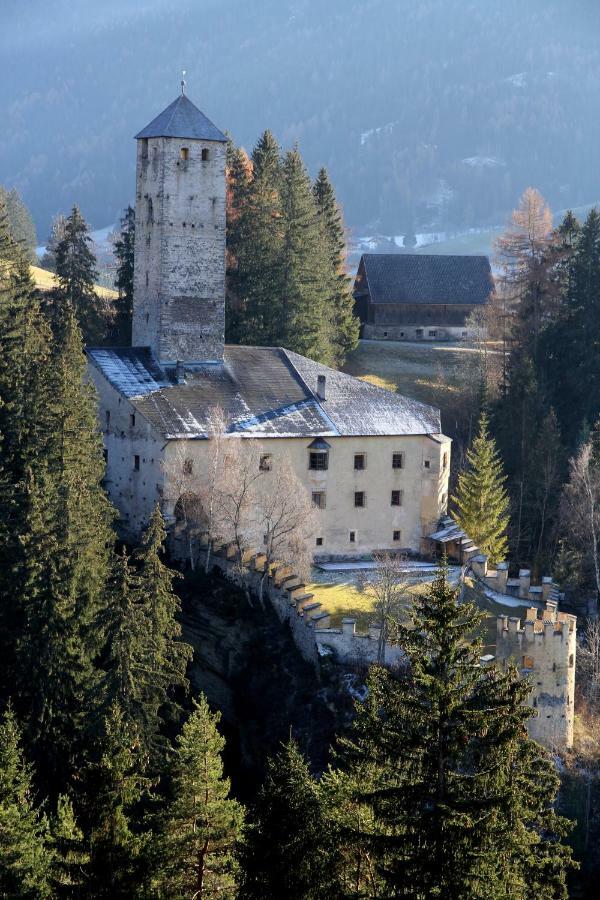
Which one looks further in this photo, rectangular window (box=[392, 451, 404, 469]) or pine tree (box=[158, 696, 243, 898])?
rectangular window (box=[392, 451, 404, 469])

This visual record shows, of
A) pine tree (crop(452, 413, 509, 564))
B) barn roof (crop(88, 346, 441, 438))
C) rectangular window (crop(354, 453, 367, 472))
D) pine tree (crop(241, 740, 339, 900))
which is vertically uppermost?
barn roof (crop(88, 346, 441, 438))

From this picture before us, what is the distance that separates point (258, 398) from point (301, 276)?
42.3ft

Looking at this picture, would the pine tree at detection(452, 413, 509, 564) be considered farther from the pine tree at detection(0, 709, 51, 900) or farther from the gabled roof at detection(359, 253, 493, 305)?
the gabled roof at detection(359, 253, 493, 305)

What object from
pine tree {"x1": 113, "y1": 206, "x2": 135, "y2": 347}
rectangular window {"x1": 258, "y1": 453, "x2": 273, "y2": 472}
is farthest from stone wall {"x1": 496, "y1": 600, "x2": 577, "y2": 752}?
pine tree {"x1": 113, "y1": 206, "x2": 135, "y2": 347}

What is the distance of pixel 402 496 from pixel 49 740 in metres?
18.2

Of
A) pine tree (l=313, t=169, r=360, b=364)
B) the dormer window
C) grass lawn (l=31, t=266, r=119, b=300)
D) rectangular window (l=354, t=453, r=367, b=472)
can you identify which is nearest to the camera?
the dormer window

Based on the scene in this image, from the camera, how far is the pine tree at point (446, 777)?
80.7 ft

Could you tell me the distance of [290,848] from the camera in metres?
28.0

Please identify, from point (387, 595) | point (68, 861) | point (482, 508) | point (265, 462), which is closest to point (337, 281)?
point (482, 508)

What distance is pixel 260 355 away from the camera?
56500 mm

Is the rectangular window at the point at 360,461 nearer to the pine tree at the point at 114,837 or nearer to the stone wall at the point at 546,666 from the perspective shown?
the stone wall at the point at 546,666

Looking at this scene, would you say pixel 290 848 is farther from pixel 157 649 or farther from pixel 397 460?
pixel 397 460

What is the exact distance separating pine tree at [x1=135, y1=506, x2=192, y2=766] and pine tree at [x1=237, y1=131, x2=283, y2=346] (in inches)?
905

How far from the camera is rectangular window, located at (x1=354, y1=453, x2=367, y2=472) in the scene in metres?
53.1
